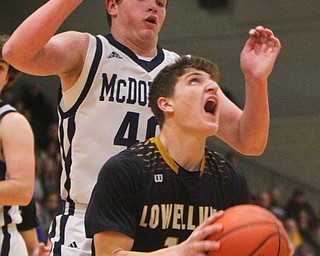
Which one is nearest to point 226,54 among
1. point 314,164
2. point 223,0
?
point 223,0

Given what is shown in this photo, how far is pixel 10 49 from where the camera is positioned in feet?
12.1

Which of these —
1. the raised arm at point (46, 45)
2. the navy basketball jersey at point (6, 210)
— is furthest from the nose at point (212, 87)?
the navy basketball jersey at point (6, 210)

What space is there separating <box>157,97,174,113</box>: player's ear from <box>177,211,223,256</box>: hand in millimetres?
720

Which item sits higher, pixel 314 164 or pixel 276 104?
pixel 276 104

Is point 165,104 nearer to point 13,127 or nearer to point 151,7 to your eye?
point 151,7

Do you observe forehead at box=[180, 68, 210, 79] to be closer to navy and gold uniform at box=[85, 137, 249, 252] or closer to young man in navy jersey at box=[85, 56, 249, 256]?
young man in navy jersey at box=[85, 56, 249, 256]

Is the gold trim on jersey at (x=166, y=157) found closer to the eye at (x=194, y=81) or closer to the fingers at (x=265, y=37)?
the eye at (x=194, y=81)

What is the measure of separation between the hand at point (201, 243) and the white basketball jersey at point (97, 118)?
0.96 m

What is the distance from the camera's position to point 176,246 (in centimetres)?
320

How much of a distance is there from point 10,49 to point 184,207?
1036mm

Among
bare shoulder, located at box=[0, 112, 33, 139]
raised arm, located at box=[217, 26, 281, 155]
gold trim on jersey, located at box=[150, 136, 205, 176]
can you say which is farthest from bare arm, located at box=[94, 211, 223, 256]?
bare shoulder, located at box=[0, 112, 33, 139]

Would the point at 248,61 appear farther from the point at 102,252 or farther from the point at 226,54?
the point at 226,54

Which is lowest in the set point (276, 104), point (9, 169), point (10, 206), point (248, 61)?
point (276, 104)

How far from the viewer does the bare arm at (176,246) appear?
310 centimetres
